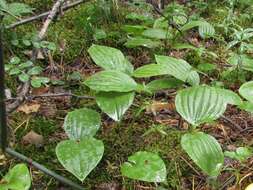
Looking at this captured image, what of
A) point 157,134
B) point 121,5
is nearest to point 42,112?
point 157,134

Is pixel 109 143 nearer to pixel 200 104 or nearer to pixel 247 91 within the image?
pixel 200 104

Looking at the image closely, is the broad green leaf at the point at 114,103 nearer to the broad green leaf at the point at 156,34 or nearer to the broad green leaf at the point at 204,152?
the broad green leaf at the point at 204,152

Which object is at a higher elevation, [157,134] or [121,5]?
[121,5]

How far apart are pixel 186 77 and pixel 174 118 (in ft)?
0.63

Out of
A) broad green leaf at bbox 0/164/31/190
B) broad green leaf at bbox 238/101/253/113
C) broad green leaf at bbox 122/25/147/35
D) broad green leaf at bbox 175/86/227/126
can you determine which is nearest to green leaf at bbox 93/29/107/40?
broad green leaf at bbox 122/25/147/35

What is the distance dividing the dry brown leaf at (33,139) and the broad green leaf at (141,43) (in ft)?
2.28

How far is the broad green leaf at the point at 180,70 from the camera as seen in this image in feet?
5.35

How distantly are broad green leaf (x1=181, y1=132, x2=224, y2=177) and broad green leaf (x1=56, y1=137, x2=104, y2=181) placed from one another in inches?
11.2

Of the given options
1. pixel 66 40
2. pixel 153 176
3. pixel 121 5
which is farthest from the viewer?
pixel 121 5

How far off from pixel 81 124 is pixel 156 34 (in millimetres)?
761

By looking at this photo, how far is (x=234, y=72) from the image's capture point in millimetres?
1952

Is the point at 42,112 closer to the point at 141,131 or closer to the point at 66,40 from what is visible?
the point at 141,131

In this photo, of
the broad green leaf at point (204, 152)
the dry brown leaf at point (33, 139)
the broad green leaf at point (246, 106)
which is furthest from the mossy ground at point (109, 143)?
the broad green leaf at point (246, 106)

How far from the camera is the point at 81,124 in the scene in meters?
1.48
